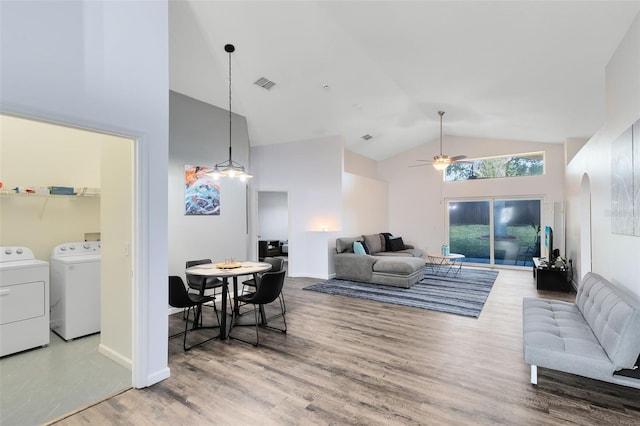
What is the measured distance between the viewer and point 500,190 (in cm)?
810

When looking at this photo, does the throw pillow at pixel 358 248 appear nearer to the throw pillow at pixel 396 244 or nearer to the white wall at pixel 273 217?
the throw pillow at pixel 396 244

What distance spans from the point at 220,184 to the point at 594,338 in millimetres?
5181

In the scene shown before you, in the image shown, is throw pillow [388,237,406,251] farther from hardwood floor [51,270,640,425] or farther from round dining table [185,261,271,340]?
round dining table [185,261,271,340]

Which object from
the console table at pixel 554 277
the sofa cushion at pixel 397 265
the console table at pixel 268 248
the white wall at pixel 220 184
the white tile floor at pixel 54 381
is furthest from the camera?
the console table at pixel 268 248

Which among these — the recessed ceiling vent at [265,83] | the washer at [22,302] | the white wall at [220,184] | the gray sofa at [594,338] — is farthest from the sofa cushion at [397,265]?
the washer at [22,302]

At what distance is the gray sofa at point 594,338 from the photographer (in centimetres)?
216

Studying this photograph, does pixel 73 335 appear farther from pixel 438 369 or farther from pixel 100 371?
pixel 438 369

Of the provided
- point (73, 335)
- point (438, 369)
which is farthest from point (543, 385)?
point (73, 335)

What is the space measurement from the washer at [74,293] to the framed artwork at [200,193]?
1474 mm

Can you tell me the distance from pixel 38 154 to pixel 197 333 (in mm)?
3016

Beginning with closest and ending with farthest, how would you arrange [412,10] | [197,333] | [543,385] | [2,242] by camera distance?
1. [543,385]
2. [412,10]
3. [2,242]
4. [197,333]

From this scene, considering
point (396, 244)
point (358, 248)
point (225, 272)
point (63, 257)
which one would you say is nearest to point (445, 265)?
point (396, 244)

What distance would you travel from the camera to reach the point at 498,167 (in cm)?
817

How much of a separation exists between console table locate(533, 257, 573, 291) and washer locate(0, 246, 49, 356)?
771 cm
